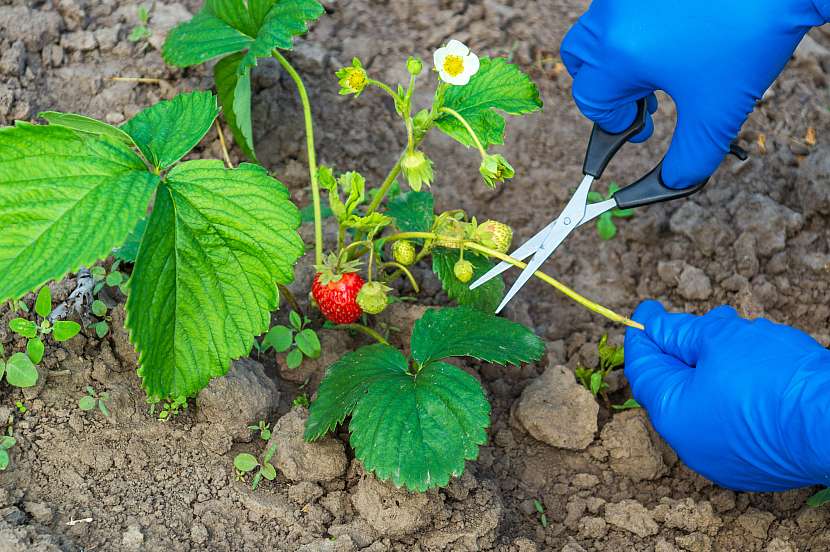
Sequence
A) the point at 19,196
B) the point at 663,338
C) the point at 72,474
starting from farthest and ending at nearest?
the point at 663,338, the point at 72,474, the point at 19,196

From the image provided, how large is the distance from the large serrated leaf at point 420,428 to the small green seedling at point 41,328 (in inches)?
29.3

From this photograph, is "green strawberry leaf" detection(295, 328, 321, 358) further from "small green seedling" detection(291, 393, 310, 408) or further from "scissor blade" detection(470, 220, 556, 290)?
"scissor blade" detection(470, 220, 556, 290)

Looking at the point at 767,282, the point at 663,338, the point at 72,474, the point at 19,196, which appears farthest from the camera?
the point at 767,282

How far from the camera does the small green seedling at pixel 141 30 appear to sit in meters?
2.98

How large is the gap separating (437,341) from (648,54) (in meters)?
0.89

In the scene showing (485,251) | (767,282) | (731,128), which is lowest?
(767,282)

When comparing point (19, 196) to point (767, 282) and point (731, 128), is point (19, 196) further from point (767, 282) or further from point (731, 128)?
point (767, 282)

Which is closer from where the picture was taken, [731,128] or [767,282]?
[731,128]

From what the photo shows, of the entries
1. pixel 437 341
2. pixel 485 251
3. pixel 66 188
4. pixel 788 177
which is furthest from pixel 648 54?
pixel 66 188

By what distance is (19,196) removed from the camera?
1825 millimetres

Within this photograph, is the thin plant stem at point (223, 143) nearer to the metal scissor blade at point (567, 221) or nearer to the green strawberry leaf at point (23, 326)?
the green strawberry leaf at point (23, 326)

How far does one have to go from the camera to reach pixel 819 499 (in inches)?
86.7

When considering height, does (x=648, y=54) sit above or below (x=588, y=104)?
above

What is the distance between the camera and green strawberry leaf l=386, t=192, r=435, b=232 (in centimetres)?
241
